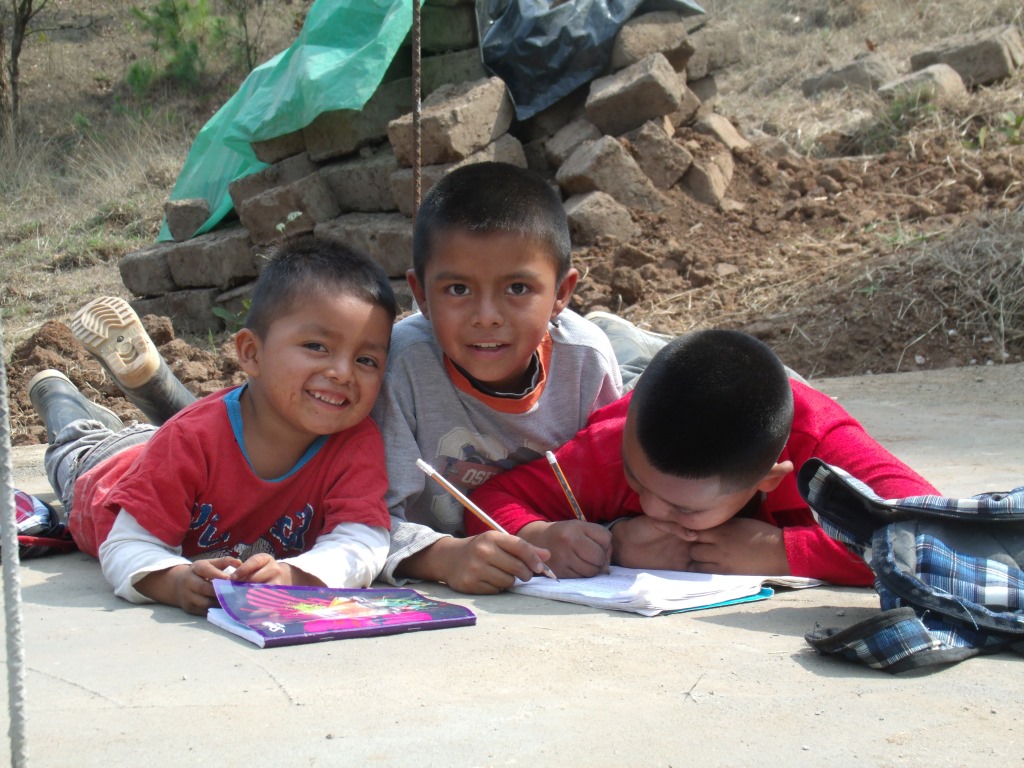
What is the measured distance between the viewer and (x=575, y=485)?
2.82m

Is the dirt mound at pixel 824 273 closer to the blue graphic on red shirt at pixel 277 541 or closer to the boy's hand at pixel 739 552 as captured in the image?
the blue graphic on red shirt at pixel 277 541

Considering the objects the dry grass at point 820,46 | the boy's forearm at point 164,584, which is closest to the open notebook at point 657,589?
the boy's forearm at point 164,584

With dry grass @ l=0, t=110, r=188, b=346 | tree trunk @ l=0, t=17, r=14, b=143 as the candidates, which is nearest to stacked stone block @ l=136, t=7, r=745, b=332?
dry grass @ l=0, t=110, r=188, b=346

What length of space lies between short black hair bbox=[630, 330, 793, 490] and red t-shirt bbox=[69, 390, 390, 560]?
2.36ft

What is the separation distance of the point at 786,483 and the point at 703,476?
0.42m

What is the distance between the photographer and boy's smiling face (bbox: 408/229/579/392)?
2.69m

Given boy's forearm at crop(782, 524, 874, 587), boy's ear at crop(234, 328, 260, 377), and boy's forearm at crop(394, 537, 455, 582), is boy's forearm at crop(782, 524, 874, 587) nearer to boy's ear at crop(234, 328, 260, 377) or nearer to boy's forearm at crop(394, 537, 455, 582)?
boy's forearm at crop(394, 537, 455, 582)

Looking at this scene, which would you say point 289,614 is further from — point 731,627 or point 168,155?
point 168,155

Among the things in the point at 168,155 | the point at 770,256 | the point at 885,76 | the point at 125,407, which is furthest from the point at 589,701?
the point at 168,155

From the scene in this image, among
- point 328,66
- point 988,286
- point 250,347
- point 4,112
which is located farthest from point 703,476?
point 4,112

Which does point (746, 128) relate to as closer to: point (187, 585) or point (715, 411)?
point (715, 411)

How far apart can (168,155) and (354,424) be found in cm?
919

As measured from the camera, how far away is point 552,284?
283 cm

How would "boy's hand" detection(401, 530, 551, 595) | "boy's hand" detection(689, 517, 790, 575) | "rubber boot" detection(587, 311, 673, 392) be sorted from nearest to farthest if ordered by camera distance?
"boy's hand" detection(401, 530, 551, 595), "boy's hand" detection(689, 517, 790, 575), "rubber boot" detection(587, 311, 673, 392)
